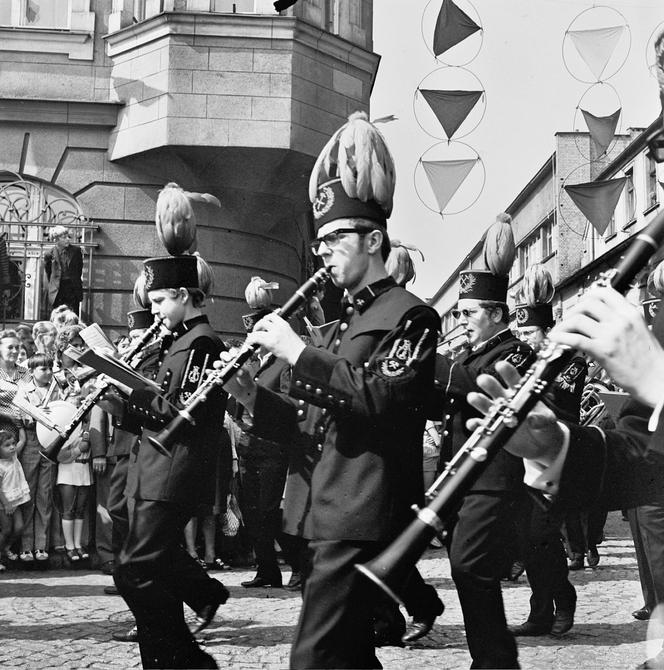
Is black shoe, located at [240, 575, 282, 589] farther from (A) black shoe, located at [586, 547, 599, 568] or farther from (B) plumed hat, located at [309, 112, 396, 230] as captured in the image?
(B) plumed hat, located at [309, 112, 396, 230]

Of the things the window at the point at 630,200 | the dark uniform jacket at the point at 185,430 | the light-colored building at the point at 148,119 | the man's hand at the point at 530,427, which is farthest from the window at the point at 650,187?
the man's hand at the point at 530,427

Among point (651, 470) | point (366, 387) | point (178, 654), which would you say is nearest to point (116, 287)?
point (178, 654)

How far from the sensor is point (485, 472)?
498 centimetres

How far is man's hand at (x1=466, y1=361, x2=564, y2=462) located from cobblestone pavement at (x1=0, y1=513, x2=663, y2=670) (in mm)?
2542

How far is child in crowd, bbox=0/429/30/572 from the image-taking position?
8.66m

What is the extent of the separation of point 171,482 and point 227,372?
1.02 m

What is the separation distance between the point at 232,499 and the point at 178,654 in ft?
17.5

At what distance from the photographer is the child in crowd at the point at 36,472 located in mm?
8781

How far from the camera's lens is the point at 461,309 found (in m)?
5.87

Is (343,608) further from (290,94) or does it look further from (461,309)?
(290,94)

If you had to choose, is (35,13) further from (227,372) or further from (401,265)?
(227,372)

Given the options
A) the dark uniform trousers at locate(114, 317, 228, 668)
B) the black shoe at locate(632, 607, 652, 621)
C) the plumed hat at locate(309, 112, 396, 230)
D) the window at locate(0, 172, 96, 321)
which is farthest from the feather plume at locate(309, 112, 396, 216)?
the window at locate(0, 172, 96, 321)

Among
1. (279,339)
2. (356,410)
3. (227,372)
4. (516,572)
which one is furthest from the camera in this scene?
(516,572)

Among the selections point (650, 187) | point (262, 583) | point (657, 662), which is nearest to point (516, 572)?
point (262, 583)
